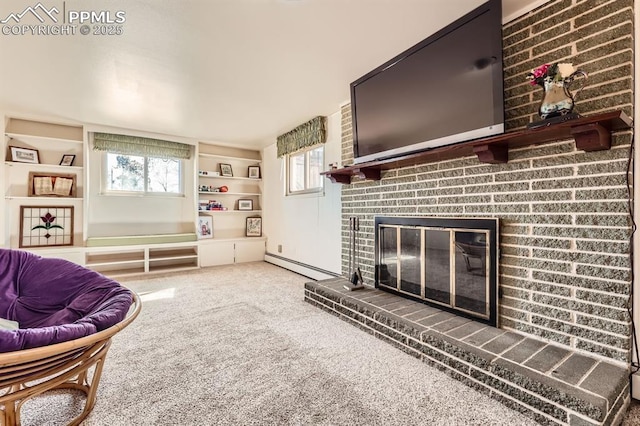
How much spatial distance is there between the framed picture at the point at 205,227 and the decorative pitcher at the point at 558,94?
4966mm

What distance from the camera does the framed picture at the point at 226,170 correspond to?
18.1 ft

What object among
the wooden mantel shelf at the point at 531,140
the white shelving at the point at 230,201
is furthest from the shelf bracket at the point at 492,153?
the white shelving at the point at 230,201

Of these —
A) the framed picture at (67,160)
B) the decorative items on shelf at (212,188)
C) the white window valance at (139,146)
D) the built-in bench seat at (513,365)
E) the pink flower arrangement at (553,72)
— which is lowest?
the built-in bench seat at (513,365)

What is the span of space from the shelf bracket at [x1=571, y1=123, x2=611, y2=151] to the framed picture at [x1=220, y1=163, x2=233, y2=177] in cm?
514

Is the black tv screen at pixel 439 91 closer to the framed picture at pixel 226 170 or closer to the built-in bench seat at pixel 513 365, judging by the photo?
the built-in bench seat at pixel 513 365

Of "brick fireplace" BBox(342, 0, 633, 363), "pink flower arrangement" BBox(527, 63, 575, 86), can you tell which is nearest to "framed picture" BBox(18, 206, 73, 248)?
"brick fireplace" BBox(342, 0, 633, 363)

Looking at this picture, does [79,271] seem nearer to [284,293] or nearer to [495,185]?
[284,293]

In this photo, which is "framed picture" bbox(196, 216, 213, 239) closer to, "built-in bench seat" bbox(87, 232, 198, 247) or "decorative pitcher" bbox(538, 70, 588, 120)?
"built-in bench seat" bbox(87, 232, 198, 247)

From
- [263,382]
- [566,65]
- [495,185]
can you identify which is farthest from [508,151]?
[263,382]

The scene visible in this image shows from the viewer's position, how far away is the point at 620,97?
4.73 feet

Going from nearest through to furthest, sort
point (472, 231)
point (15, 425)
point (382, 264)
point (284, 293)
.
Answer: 1. point (15, 425)
2. point (472, 231)
3. point (382, 264)
4. point (284, 293)

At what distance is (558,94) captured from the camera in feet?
4.98

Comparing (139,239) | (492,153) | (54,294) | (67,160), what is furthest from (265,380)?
(67,160)

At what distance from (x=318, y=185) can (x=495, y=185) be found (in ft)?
8.55
